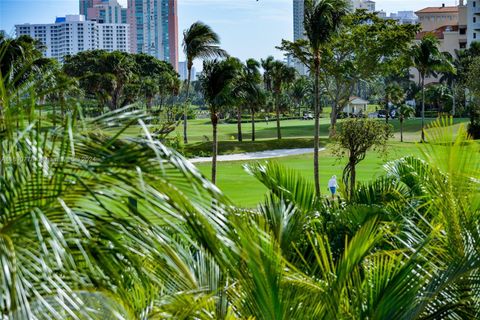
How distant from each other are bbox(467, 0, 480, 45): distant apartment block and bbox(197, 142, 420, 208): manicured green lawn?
60.8 meters

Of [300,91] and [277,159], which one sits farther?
[300,91]

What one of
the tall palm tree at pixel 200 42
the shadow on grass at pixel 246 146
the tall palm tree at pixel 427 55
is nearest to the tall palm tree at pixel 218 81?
the tall palm tree at pixel 200 42

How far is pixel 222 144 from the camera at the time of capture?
55812 millimetres

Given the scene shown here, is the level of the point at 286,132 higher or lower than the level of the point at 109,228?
lower

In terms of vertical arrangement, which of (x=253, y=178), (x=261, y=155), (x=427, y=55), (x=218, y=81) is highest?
(x=427, y=55)

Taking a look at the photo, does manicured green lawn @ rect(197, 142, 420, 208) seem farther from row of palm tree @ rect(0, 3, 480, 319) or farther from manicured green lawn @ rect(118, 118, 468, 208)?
row of palm tree @ rect(0, 3, 480, 319)

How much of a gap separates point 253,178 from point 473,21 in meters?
81.2

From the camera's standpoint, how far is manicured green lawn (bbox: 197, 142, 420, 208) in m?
30.2

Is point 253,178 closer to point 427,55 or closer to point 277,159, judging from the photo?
point 277,159

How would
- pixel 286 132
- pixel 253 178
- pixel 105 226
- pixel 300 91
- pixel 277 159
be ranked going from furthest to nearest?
pixel 300 91 → pixel 286 132 → pixel 277 159 → pixel 253 178 → pixel 105 226

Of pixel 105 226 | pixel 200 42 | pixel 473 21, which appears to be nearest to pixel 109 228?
pixel 105 226

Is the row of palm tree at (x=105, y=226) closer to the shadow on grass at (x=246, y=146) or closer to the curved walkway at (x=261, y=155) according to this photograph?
the curved walkway at (x=261, y=155)

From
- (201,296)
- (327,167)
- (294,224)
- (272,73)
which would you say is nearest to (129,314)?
(201,296)

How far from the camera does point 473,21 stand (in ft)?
359
